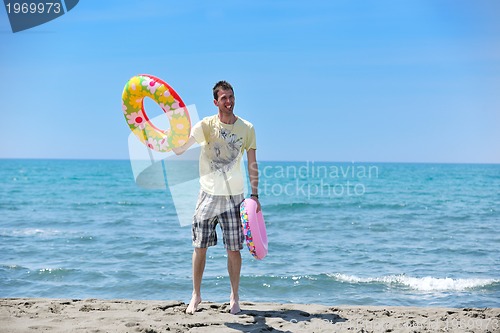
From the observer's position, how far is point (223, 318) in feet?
17.0

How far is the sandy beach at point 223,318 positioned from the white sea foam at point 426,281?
209 centimetres

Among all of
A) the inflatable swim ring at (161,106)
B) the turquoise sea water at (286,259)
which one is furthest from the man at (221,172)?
the turquoise sea water at (286,259)

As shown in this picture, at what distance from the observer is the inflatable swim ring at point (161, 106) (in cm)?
524

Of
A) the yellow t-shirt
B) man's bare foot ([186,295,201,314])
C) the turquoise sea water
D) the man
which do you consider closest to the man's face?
the man

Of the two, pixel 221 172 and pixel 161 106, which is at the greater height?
pixel 161 106

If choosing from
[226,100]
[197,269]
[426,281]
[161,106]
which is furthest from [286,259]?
[226,100]

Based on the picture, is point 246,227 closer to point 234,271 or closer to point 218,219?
point 218,219

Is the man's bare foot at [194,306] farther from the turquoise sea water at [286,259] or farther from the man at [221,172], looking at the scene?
the turquoise sea water at [286,259]

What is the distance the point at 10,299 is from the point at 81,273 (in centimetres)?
237

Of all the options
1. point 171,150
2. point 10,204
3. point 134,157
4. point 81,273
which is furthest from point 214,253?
point 10,204

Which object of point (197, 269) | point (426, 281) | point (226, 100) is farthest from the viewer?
point (426, 281)

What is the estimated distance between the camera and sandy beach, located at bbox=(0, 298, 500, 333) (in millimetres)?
4875

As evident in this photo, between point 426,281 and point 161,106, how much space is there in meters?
4.77

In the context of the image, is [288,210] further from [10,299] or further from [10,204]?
[10,299]
